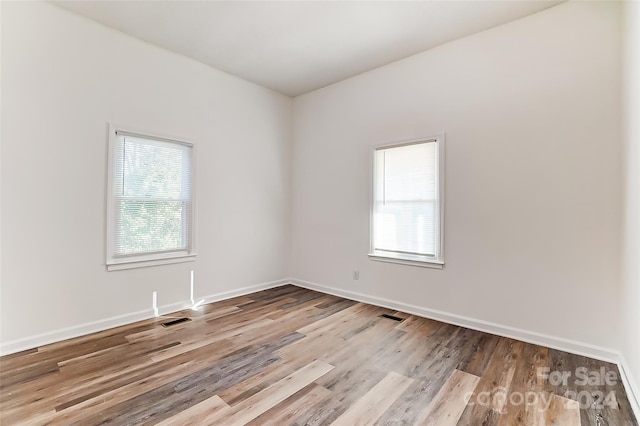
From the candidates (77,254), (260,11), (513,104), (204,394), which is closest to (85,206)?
(77,254)

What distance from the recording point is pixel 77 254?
3.01 metres

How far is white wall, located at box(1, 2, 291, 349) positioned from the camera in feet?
8.80

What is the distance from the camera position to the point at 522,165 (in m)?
2.96

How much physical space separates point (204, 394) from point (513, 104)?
373 cm

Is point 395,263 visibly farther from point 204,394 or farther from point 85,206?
point 85,206

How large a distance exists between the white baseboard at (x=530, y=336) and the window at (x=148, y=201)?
2.58 m

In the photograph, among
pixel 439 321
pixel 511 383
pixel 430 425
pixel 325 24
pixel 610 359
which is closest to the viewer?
pixel 430 425

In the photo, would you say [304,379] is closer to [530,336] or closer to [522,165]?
[530,336]

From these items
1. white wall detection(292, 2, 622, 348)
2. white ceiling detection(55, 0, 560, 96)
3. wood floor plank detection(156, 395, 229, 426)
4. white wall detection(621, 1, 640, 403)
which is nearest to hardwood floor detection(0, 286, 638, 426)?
wood floor plank detection(156, 395, 229, 426)

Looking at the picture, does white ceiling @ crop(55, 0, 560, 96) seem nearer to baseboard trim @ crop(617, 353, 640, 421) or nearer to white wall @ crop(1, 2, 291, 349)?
white wall @ crop(1, 2, 291, 349)

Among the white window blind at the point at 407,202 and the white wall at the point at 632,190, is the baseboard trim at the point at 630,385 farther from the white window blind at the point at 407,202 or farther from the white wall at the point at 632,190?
the white window blind at the point at 407,202

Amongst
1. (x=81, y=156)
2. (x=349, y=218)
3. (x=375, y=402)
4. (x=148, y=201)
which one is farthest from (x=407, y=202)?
(x=81, y=156)

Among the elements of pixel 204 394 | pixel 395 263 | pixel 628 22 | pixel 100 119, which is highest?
pixel 628 22

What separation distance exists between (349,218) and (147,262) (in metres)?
2.64
